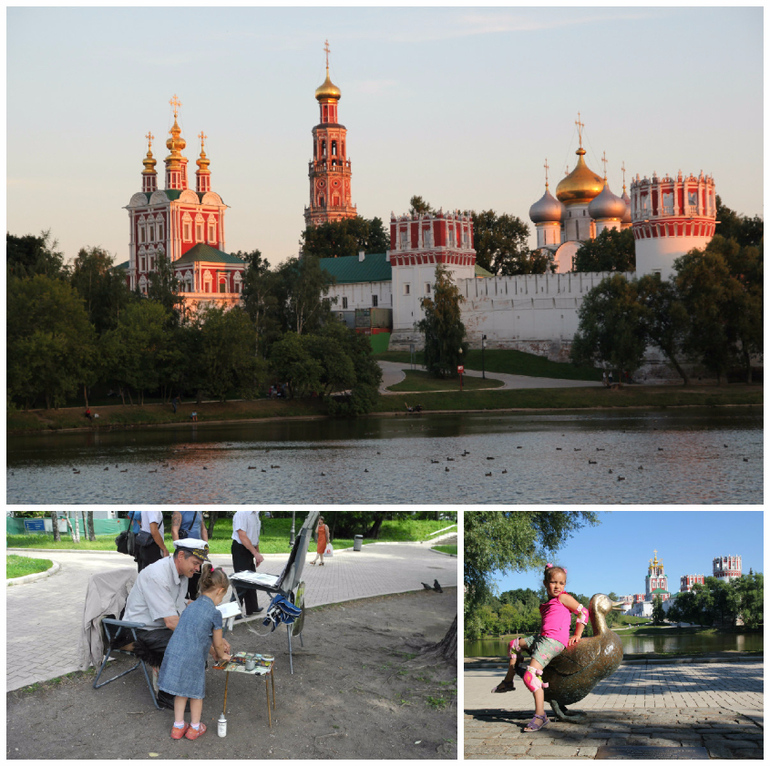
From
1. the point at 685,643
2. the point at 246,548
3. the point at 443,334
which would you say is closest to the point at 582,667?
the point at 685,643

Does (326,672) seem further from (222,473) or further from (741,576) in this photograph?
(222,473)

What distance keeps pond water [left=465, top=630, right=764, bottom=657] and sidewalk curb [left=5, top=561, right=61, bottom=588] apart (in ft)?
13.1

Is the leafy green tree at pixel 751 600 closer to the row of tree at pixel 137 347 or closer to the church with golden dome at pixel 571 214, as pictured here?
the row of tree at pixel 137 347

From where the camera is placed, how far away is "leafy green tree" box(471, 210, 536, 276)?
178 feet

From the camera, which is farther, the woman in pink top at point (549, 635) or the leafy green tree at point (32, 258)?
the leafy green tree at point (32, 258)

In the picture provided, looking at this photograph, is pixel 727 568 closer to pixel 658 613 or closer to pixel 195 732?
pixel 658 613

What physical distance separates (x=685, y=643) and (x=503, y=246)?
5049cm

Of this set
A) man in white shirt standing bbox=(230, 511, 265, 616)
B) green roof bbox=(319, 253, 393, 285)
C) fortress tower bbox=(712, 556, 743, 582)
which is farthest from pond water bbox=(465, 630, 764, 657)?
green roof bbox=(319, 253, 393, 285)

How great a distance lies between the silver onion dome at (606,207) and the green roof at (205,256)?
2113cm

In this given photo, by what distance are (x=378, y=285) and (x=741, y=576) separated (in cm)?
4689

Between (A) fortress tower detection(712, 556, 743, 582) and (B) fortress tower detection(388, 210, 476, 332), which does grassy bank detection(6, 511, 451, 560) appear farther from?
(B) fortress tower detection(388, 210, 476, 332)

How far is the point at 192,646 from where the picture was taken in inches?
193

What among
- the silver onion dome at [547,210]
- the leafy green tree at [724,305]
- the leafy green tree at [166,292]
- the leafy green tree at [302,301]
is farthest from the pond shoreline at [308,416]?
the silver onion dome at [547,210]

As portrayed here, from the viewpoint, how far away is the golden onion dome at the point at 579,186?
5925cm
